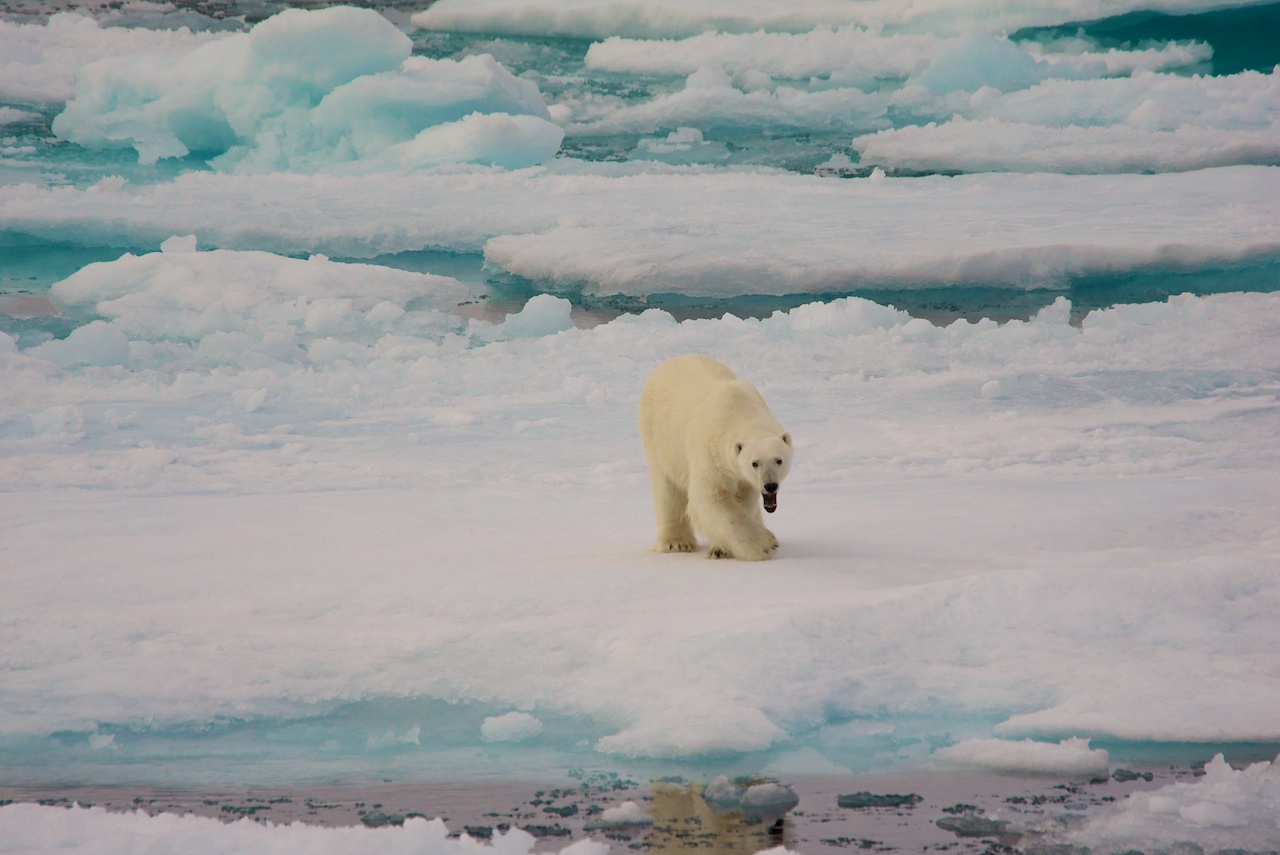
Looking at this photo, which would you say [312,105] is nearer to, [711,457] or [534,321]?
[534,321]

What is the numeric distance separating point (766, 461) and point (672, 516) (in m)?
0.74

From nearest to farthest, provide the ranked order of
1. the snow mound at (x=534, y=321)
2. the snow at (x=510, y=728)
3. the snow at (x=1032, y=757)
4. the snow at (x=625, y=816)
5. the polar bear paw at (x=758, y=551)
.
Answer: the snow at (x=625, y=816) < the snow at (x=1032, y=757) < the snow at (x=510, y=728) < the polar bear paw at (x=758, y=551) < the snow mound at (x=534, y=321)

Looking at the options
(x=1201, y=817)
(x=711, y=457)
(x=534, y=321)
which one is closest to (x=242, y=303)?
(x=534, y=321)

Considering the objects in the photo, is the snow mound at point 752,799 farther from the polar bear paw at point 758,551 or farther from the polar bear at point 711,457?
the polar bear paw at point 758,551

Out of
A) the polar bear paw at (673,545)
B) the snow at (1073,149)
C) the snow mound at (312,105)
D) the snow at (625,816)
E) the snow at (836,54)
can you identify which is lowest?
the snow at (625,816)

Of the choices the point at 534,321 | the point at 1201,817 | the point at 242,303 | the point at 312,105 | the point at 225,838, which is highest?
the point at 312,105

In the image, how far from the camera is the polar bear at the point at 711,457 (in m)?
3.29

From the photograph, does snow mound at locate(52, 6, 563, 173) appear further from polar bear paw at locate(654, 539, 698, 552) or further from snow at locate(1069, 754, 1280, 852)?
snow at locate(1069, 754, 1280, 852)

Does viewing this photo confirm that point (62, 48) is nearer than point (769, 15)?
Yes

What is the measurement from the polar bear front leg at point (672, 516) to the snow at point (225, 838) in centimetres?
176

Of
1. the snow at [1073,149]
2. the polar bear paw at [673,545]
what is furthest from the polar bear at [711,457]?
the snow at [1073,149]

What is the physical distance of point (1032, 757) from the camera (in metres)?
2.49

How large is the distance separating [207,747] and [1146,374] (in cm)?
515

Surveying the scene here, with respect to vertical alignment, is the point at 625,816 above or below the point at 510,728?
below
